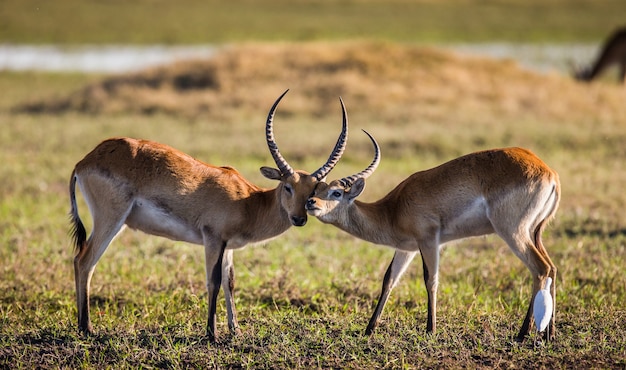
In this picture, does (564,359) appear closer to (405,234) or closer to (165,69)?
(405,234)

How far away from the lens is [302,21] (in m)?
41.8

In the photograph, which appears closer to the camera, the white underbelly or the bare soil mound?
the white underbelly

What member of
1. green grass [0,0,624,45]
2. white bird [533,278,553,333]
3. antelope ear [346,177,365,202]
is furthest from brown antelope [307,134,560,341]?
green grass [0,0,624,45]

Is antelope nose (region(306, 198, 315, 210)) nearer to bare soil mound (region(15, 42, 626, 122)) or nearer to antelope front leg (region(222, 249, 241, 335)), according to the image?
antelope front leg (region(222, 249, 241, 335))

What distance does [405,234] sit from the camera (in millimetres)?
5781

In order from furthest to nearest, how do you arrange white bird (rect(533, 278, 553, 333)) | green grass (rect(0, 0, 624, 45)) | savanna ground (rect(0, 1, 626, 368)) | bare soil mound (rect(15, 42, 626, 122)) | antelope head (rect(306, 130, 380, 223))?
green grass (rect(0, 0, 624, 45)), bare soil mound (rect(15, 42, 626, 122)), antelope head (rect(306, 130, 380, 223)), savanna ground (rect(0, 1, 626, 368)), white bird (rect(533, 278, 553, 333))

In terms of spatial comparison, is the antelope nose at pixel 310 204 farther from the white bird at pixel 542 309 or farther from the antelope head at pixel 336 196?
the white bird at pixel 542 309

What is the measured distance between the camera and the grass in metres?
5.12

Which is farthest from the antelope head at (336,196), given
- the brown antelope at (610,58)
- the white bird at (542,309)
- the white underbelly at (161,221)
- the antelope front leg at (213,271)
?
the brown antelope at (610,58)

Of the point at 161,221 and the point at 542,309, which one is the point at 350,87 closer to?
the point at 161,221

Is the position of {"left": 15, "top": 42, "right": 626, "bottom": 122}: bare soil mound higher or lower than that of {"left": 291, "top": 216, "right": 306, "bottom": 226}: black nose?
lower

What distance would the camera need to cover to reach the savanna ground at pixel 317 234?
521cm

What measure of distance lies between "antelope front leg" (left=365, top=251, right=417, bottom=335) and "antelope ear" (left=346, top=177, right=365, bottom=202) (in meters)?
0.51

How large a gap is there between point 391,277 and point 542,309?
3.52 feet
